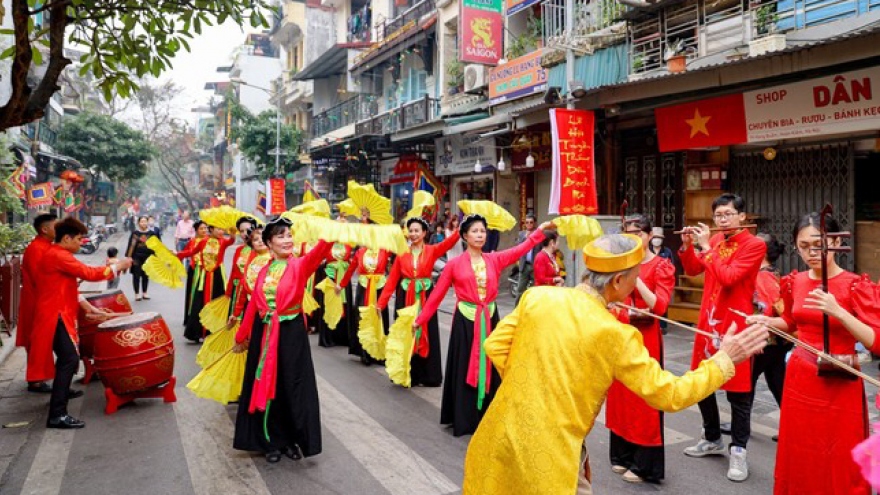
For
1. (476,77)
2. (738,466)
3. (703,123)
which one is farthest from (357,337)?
(476,77)

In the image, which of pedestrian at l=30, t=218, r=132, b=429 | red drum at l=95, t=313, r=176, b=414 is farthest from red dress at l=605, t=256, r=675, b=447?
pedestrian at l=30, t=218, r=132, b=429

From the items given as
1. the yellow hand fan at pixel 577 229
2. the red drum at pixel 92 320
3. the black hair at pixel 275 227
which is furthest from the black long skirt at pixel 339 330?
the yellow hand fan at pixel 577 229

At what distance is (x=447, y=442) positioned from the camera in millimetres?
4984

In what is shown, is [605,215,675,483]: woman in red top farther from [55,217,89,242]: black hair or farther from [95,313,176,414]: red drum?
[55,217,89,242]: black hair

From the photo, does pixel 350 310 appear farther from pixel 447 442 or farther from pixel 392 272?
pixel 447 442

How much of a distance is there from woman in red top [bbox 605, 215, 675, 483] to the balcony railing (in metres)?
20.9

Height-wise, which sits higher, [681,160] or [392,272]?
[681,160]

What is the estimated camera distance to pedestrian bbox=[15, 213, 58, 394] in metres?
5.50

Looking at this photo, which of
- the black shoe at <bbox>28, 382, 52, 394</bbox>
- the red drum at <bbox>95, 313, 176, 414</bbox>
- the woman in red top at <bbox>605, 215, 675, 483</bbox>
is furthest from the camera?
the black shoe at <bbox>28, 382, 52, 394</bbox>

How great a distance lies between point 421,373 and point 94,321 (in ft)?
11.1

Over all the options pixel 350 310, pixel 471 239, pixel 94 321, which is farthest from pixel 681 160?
pixel 94 321

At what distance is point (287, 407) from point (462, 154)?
13329 mm

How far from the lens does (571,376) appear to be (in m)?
2.29

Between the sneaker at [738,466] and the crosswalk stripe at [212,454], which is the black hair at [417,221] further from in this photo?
the sneaker at [738,466]
